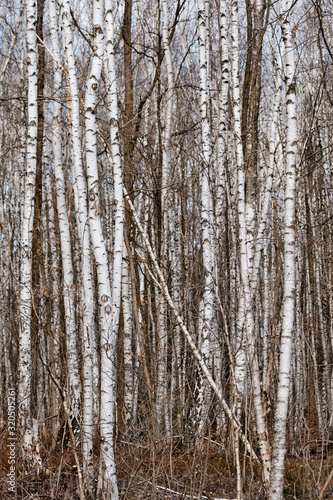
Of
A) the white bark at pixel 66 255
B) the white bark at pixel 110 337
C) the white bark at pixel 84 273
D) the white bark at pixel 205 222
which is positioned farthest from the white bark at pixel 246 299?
the white bark at pixel 66 255

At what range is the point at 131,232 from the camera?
6973mm

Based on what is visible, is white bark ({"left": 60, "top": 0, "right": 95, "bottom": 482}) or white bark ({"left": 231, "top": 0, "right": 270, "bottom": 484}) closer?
white bark ({"left": 60, "top": 0, "right": 95, "bottom": 482})

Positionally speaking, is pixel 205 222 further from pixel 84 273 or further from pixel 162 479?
pixel 162 479

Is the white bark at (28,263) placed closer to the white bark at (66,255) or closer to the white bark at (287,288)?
the white bark at (66,255)

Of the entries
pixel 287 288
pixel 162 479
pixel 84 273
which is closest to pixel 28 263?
pixel 84 273

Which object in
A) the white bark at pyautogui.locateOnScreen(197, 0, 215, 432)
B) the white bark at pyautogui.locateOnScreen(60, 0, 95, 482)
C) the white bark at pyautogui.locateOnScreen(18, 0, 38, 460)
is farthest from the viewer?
the white bark at pyautogui.locateOnScreen(197, 0, 215, 432)

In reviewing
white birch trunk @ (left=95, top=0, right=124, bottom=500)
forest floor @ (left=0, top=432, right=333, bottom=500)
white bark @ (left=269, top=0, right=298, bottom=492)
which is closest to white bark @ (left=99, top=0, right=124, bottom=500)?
white birch trunk @ (left=95, top=0, right=124, bottom=500)

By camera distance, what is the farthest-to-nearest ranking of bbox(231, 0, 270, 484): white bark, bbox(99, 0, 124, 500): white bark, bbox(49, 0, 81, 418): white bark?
bbox(49, 0, 81, 418): white bark → bbox(231, 0, 270, 484): white bark → bbox(99, 0, 124, 500): white bark

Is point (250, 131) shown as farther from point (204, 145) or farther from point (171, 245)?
point (171, 245)

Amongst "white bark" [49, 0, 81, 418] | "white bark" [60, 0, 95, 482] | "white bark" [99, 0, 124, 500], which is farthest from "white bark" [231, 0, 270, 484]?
"white bark" [49, 0, 81, 418]

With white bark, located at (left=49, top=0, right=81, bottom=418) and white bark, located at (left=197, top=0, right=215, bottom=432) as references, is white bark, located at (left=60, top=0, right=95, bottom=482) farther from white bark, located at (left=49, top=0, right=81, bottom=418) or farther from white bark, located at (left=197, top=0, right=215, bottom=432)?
white bark, located at (left=197, top=0, right=215, bottom=432)

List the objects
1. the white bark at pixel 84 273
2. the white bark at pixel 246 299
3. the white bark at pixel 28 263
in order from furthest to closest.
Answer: the white bark at pixel 28 263
the white bark at pixel 246 299
the white bark at pixel 84 273

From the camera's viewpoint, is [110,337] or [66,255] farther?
[66,255]

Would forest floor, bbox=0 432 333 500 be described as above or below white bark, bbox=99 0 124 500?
below
